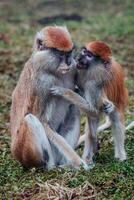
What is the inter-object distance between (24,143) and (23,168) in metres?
0.41

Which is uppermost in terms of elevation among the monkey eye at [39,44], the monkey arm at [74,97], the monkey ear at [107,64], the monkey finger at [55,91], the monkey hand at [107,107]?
the monkey eye at [39,44]

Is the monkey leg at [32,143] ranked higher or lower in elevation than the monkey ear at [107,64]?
lower

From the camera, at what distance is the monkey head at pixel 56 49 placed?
6.32 metres

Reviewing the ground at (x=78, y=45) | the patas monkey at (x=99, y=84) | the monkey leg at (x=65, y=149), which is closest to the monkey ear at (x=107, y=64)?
the patas monkey at (x=99, y=84)

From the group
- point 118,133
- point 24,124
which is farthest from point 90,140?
point 24,124

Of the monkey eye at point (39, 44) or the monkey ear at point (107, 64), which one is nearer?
the monkey eye at point (39, 44)

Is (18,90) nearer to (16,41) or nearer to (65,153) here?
(65,153)

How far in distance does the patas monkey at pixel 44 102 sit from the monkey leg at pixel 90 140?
34 centimetres

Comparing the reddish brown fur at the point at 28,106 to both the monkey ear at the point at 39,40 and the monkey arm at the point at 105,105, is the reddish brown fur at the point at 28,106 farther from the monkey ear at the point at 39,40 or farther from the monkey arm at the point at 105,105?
the monkey arm at the point at 105,105

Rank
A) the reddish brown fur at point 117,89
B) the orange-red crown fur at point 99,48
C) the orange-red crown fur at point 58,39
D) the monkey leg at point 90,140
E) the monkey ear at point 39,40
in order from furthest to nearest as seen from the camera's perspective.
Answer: the monkey leg at point 90,140 < the reddish brown fur at point 117,89 < the orange-red crown fur at point 99,48 < the monkey ear at point 39,40 < the orange-red crown fur at point 58,39

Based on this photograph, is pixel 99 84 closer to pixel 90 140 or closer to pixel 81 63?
pixel 81 63

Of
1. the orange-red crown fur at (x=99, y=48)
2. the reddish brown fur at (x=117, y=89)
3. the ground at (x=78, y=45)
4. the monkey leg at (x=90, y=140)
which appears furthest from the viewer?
the monkey leg at (x=90, y=140)

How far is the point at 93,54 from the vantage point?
6.61 metres

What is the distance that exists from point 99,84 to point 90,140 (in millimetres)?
651
